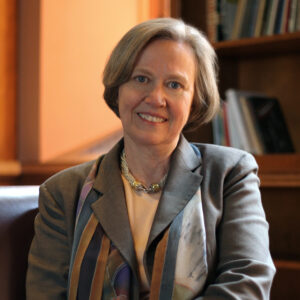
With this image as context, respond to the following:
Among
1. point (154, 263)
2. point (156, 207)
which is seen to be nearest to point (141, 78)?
point (156, 207)

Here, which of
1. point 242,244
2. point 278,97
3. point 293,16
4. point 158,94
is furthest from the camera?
point 278,97

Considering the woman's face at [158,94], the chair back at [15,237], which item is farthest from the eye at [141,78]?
the chair back at [15,237]

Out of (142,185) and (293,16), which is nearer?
(142,185)

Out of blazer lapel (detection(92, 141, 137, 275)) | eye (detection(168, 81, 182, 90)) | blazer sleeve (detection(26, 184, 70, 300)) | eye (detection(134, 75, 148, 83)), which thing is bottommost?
blazer sleeve (detection(26, 184, 70, 300))

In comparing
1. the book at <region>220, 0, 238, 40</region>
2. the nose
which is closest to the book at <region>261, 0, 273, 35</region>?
the book at <region>220, 0, 238, 40</region>

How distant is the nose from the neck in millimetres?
130

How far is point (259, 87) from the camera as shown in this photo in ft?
8.39

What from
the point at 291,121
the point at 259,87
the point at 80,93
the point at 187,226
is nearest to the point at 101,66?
the point at 80,93

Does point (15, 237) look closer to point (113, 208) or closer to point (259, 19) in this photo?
point (113, 208)

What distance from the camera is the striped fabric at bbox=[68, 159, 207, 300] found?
1.31m

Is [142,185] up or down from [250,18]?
down

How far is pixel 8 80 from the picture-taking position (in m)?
2.51

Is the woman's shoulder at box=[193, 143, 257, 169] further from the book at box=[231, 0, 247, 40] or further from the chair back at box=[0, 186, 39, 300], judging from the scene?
the book at box=[231, 0, 247, 40]

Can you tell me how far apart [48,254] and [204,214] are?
1.40ft
